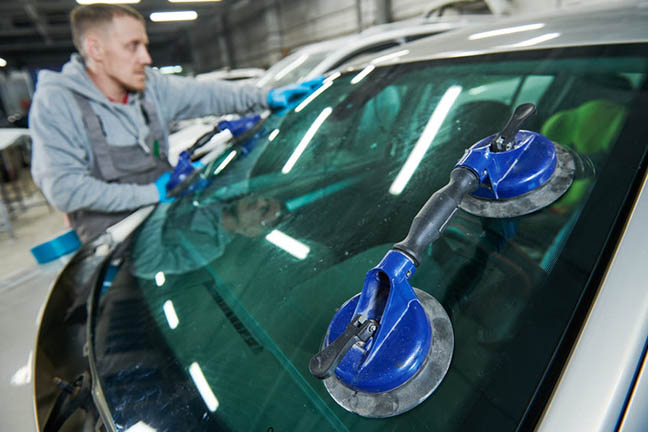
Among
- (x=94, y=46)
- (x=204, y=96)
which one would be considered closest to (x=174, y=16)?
(x=204, y=96)

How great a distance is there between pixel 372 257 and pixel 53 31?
17.7m

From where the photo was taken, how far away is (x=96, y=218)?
160 cm

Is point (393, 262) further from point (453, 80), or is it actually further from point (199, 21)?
point (199, 21)

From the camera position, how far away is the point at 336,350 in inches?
15.5

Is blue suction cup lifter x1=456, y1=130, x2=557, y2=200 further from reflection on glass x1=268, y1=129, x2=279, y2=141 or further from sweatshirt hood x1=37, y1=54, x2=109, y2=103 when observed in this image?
sweatshirt hood x1=37, y1=54, x2=109, y2=103

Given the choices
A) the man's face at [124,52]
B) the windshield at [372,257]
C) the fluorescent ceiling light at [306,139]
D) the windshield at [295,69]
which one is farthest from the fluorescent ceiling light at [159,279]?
the windshield at [295,69]

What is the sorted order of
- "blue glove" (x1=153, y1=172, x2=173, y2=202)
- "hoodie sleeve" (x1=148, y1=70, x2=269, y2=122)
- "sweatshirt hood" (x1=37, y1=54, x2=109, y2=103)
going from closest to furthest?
"blue glove" (x1=153, y1=172, x2=173, y2=202)
"sweatshirt hood" (x1=37, y1=54, x2=109, y2=103)
"hoodie sleeve" (x1=148, y1=70, x2=269, y2=122)

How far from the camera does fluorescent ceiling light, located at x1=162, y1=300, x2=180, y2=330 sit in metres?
0.72

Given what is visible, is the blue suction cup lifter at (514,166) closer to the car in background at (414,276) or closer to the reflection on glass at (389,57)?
the car in background at (414,276)

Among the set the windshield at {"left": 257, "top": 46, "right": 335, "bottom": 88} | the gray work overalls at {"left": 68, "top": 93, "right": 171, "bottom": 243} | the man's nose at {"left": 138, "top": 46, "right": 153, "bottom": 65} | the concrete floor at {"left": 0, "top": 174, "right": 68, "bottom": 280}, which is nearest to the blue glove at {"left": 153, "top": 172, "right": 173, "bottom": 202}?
the gray work overalls at {"left": 68, "top": 93, "right": 171, "bottom": 243}

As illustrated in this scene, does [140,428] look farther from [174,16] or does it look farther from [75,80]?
[174,16]

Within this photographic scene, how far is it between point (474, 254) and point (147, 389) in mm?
566

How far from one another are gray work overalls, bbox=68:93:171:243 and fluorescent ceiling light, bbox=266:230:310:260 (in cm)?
104

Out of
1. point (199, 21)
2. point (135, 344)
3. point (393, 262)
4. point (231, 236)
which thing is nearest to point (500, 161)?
point (393, 262)
